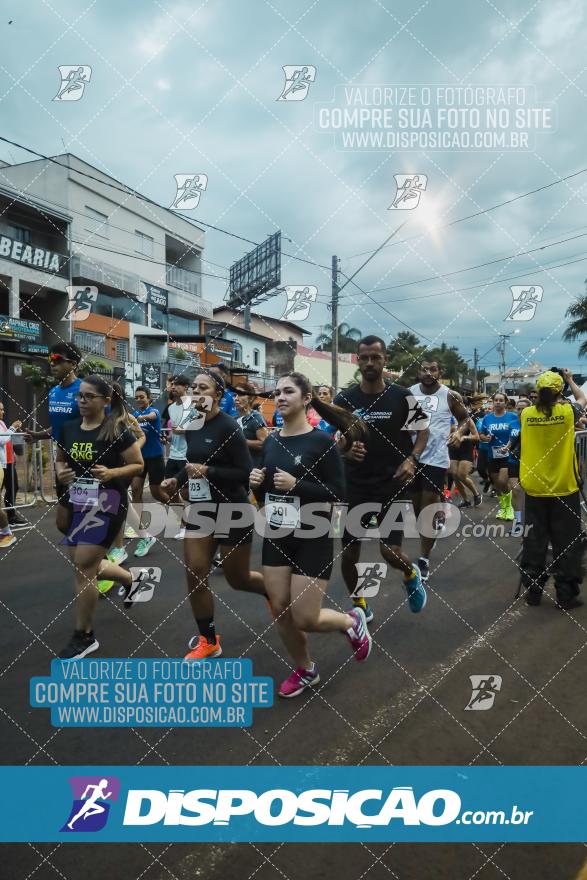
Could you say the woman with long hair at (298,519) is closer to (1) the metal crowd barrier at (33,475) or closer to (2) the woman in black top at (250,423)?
(2) the woman in black top at (250,423)

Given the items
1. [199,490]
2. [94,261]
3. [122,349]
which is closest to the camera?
[199,490]

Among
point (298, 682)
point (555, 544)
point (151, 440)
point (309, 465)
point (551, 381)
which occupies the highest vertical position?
point (551, 381)

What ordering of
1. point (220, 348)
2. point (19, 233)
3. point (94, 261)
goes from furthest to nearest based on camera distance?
1. point (220, 348)
2. point (94, 261)
3. point (19, 233)

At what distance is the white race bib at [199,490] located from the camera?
156 inches

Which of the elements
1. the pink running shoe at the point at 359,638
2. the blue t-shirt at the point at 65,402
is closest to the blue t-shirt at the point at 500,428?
the pink running shoe at the point at 359,638

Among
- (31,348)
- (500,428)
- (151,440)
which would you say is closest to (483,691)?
(151,440)

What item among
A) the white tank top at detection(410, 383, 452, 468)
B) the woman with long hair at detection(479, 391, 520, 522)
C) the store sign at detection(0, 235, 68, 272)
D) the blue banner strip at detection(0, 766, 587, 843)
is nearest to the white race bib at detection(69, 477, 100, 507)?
the blue banner strip at detection(0, 766, 587, 843)

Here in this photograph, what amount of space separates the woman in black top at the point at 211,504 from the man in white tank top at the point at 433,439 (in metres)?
2.26

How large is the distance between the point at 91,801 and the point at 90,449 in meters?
2.24

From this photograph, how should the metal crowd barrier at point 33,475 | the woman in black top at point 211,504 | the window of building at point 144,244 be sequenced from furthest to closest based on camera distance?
1. the window of building at point 144,244
2. the metal crowd barrier at point 33,475
3. the woman in black top at point 211,504

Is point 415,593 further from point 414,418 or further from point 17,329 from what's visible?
point 17,329

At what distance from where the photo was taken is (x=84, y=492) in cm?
405

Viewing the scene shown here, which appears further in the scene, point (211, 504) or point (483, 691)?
point (211, 504)

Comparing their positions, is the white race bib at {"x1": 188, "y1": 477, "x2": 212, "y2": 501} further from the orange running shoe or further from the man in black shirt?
the man in black shirt
